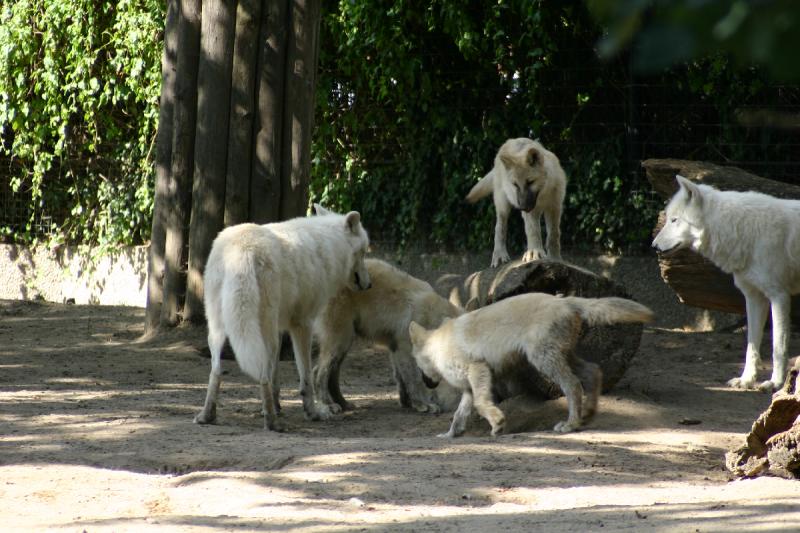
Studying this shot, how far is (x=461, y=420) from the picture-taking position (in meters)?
6.04

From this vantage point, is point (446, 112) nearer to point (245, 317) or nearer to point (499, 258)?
point (499, 258)

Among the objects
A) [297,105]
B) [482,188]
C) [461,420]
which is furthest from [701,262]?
[297,105]

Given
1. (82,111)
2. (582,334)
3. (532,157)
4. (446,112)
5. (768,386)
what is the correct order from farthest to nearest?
(82,111)
(446,112)
(532,157)
(768,386)
(582,334)

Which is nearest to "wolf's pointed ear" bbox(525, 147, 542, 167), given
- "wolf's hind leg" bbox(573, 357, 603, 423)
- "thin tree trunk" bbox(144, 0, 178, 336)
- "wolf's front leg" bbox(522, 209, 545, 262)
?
"wolf's front leg" bbox(522, 209, 545, 262)

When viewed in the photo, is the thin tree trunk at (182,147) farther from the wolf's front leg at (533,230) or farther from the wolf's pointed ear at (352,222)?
the wolf's front leg at (533,230)

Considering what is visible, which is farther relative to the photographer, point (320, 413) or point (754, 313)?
point (754, 313)

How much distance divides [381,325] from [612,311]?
2.07m

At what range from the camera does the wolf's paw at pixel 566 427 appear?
5957 mm

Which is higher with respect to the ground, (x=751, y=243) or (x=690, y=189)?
(x=690, y=189)

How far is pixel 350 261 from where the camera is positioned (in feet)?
23.2

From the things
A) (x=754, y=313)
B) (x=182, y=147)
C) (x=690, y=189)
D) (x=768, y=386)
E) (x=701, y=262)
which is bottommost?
(x=768, y=386)

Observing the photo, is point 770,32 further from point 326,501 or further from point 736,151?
point 736,151

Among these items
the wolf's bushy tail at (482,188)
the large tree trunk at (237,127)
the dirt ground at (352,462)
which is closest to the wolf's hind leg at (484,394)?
the dirt ground at (352,462)

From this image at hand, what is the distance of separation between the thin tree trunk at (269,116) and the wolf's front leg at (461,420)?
3.32 meters
